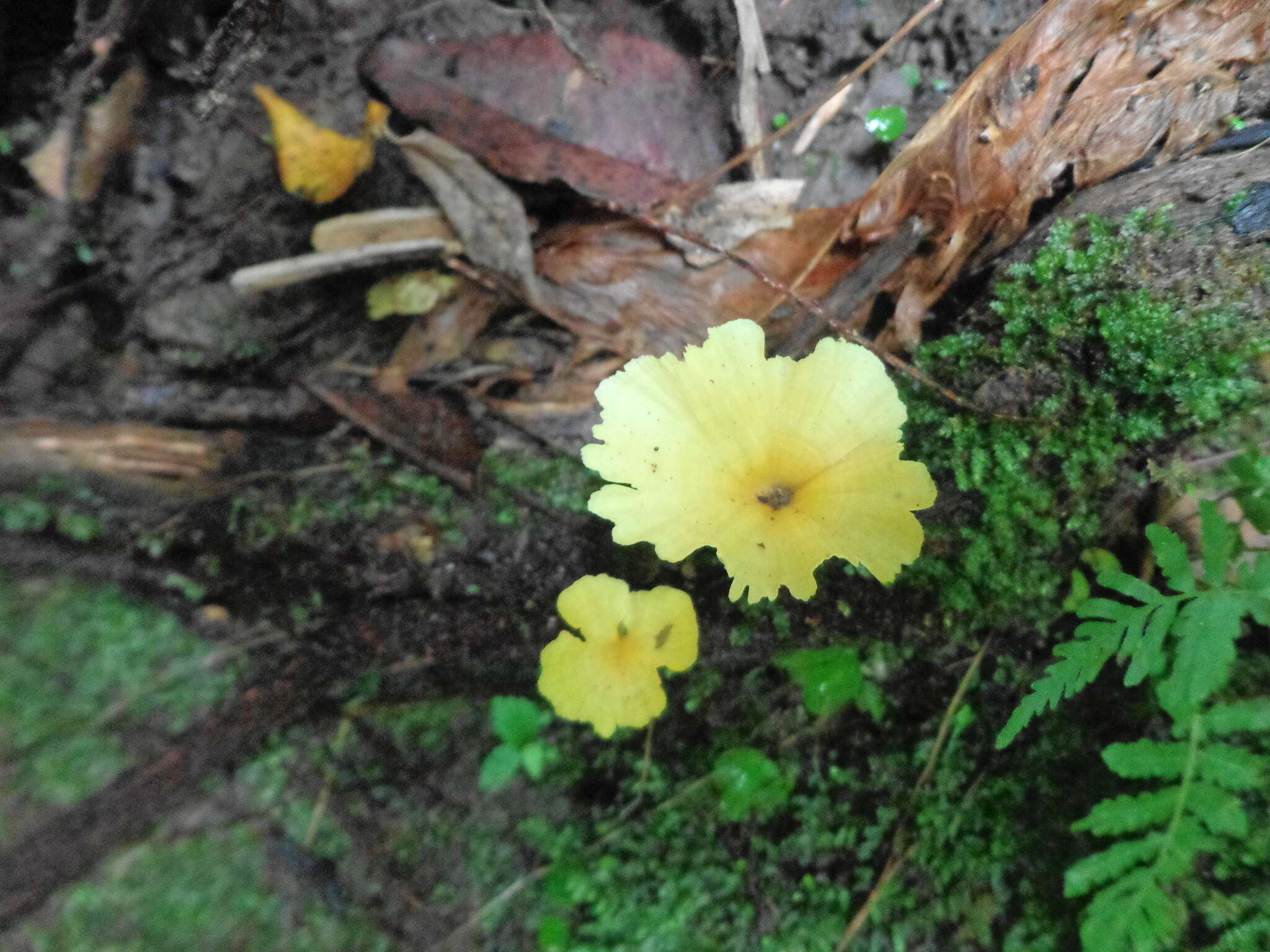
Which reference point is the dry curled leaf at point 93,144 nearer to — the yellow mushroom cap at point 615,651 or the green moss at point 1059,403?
the yellow mushroom cap at point 615,651

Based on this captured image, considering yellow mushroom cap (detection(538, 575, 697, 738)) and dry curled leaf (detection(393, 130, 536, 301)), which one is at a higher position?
dry curled leaf (detection(393, 130, 536, 301))

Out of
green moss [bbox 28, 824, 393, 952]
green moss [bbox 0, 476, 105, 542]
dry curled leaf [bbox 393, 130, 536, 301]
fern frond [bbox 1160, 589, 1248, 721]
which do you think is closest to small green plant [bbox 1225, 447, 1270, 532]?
fern frond [bbox 1160, 589, 1248, 721]

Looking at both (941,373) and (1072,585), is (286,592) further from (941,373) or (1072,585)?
(1072,585)

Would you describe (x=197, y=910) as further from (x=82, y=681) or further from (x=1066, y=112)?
(x=1066, y=112)

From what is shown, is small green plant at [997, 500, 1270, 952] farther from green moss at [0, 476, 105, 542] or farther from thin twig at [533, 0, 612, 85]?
green moss at [0, 476, 105, 542]

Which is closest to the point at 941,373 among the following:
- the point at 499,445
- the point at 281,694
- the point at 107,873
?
the point at 499,445

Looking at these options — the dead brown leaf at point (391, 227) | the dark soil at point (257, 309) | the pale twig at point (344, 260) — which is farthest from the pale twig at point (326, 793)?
the dead brown leaf at point (391, 227)
